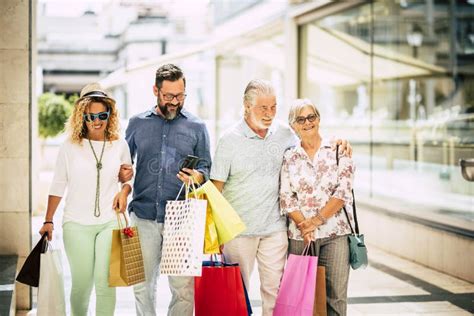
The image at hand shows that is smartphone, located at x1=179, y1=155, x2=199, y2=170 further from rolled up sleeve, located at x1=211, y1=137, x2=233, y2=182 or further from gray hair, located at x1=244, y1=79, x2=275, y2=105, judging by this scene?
gray hair, located at x1=244, y1=79, x2=275, y2=105

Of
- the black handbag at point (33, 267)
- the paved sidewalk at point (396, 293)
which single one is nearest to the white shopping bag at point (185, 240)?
the black handbag at point (33, 267)

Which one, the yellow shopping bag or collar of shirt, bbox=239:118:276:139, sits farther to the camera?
collar of shirt, bbox=239:118:276:139

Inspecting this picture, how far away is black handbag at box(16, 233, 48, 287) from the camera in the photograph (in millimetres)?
4355

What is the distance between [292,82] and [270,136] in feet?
31.5

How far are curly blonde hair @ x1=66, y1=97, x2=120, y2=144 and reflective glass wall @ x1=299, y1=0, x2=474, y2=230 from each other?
600cm

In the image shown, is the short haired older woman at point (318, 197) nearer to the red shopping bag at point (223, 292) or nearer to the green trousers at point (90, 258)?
the red shopping bag at point (223, 292)

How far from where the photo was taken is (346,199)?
14.8ft

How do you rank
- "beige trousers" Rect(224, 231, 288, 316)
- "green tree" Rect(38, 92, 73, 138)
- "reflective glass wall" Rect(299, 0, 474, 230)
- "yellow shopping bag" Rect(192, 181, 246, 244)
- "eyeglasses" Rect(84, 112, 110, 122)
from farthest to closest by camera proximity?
"green tree" Rect(38, 92, 73, 138), "reflective glass wall" Rect(299, 0, 474, 230), "beige trousers" Rect(224, 231, 288, 316), "eyeglasses" Rect(84, 112, 110, 122), "yellow shopping bag" Rect(192, 181, 246, 244)

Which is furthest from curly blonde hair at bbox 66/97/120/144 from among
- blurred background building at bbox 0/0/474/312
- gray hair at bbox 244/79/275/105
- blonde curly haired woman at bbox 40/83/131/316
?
blurred background building at bbox 0/0/474/312

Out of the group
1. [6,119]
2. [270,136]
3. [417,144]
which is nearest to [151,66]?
[417,144]

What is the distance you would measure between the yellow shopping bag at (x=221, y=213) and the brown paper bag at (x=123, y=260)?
433mm

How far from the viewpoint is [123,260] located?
4.32 metres

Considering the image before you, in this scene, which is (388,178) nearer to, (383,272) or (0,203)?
(383,272)

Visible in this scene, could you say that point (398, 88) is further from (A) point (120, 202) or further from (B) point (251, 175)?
(A) point (120, 202)
